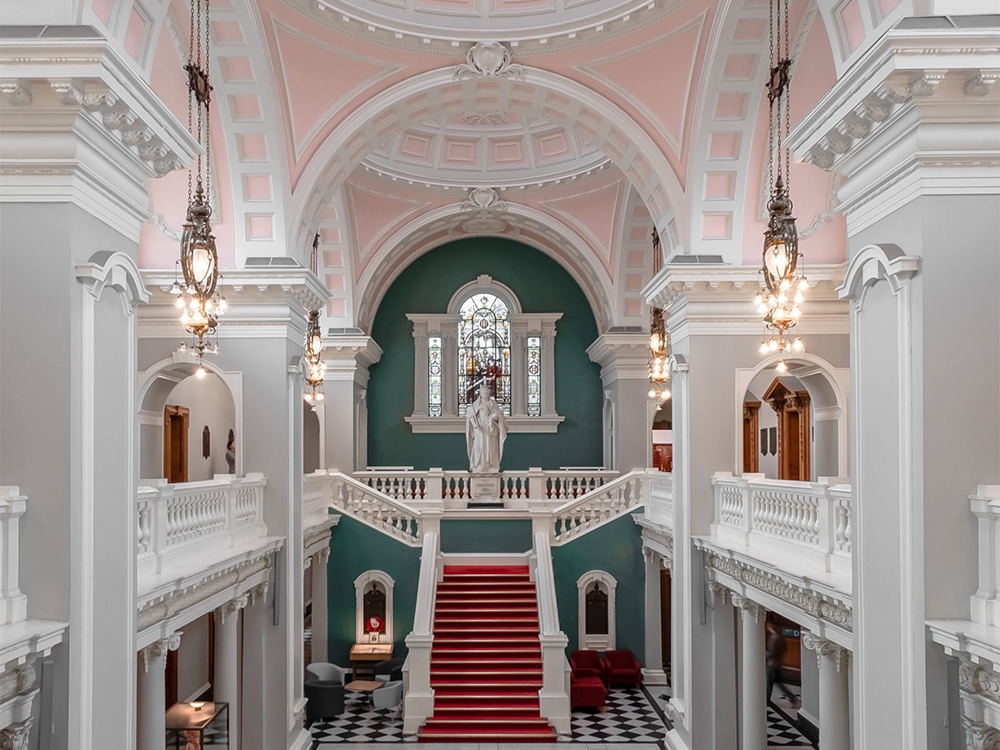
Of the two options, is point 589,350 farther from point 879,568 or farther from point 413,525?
point 879,568

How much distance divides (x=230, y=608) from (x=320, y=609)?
24.5 ft

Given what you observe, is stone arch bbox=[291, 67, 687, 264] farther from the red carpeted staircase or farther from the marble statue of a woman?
the red carpeted staircase

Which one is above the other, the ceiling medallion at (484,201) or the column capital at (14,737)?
the ceiling medallion at (484,201)

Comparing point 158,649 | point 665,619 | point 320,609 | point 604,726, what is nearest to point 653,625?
point 665,619

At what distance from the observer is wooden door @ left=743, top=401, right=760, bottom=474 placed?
19391 millimetres

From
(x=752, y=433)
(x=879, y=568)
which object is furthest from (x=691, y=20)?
(x=752, y=433)

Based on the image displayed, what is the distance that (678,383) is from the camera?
13336 mm

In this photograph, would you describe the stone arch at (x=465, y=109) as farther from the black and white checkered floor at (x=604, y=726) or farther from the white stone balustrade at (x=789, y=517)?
the black and white checkered floor at (x=604, y=726)

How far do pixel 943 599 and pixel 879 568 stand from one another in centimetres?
60

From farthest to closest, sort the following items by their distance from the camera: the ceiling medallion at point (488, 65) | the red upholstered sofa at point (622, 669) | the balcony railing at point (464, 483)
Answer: the balcony railing at point (464, 483)
the red upholstered sofa at point (622, 669)
the ceiling medallion at point (488, 65)

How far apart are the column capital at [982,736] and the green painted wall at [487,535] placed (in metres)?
13.6

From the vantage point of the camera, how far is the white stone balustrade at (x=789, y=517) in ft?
26.9

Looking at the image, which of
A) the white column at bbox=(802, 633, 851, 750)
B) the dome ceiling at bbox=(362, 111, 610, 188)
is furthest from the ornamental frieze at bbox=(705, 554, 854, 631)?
the dome ceiling at bbox=(362, 111, 610, 188)

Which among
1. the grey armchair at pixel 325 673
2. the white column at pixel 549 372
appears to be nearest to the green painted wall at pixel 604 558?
the grey armchair at pixel 325 673
